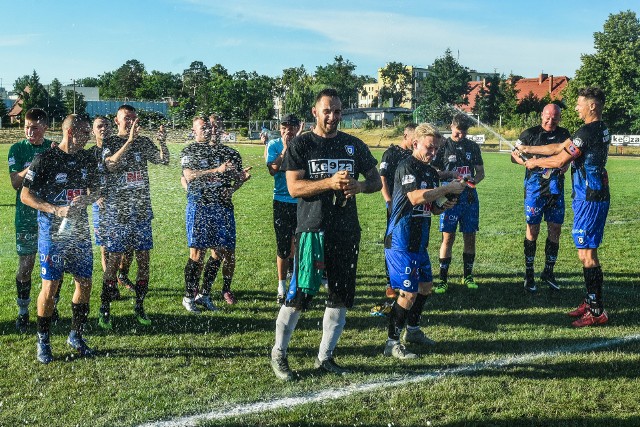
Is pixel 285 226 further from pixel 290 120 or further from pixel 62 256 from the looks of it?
pixel 62 256

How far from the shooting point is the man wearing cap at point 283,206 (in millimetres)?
7262

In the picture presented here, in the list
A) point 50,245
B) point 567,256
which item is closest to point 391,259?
point 50,245

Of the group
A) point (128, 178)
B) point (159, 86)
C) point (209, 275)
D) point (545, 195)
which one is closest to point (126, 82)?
point (159, 86)

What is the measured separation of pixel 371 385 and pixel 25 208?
13.6ft

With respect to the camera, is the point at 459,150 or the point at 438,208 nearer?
the point at 438,208

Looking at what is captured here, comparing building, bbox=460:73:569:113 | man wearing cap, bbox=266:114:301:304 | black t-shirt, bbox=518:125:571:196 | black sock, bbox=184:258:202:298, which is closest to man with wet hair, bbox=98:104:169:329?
black sock, bbox=184:258:202:298

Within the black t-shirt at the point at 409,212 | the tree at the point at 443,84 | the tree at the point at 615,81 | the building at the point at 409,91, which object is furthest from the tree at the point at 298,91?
the black t-shirt at the point at 409,212

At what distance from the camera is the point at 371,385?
4.81 m

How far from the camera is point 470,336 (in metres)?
6.08

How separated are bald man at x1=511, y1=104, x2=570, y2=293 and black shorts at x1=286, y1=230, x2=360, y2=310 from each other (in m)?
3.73

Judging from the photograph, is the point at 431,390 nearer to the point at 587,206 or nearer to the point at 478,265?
the point at 587,206

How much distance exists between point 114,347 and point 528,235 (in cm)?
538

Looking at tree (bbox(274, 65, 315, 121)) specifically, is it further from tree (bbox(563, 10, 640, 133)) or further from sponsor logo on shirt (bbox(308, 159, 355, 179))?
sponsor logo on shirt (bbox(308, 159, 355, 179))

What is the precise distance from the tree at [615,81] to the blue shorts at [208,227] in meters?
52.0
